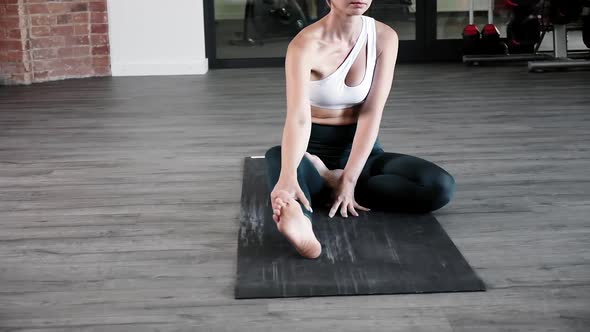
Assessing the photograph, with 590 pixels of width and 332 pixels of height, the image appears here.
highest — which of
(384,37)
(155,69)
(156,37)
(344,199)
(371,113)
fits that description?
(384,37)

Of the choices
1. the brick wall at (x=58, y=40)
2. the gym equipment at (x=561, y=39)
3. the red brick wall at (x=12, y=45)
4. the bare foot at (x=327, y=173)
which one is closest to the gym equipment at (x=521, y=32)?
the gym equipment at (x=561, y=39)

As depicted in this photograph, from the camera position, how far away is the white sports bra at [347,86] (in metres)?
2.70

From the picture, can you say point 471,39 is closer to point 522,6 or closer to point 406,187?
point 522,6

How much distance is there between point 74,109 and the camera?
17.0ft

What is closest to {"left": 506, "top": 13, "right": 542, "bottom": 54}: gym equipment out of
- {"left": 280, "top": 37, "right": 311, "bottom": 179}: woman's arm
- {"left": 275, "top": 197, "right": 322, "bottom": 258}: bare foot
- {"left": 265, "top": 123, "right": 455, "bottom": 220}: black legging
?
{"left": 265, "top": 123, "right": 455, "bottom": 220}: black legging

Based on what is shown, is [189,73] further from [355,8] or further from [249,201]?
[355,8]

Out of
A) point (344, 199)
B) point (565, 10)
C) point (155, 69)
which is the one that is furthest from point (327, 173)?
point (155, 69)

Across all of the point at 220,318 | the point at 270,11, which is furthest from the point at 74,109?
the point at 220,318

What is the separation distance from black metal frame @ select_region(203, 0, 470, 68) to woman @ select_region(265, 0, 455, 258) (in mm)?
4122

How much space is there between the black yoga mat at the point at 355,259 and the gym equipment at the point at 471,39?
162 inches

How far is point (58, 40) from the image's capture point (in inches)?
251

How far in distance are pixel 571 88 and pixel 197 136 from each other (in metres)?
2.58

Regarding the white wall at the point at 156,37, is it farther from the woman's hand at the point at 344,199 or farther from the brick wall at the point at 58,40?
the woman's hand at the point at 344,199

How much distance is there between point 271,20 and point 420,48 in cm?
123
